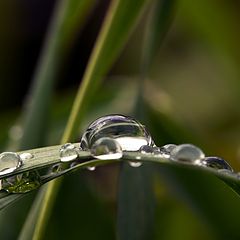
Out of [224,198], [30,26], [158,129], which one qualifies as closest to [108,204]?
[158,129]

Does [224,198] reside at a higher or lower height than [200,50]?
higher

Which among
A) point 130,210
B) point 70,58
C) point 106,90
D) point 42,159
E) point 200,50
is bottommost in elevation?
point 70,58

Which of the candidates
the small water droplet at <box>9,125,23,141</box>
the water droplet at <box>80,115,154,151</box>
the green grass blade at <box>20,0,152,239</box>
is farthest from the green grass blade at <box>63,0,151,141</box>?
the small water droplet at <box>9,125,23,141</box>

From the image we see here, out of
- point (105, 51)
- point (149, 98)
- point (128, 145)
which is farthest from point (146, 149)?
point (149, 98)

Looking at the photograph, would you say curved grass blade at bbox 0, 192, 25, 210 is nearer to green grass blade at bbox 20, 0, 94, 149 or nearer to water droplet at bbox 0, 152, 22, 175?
water droplet at bbox 0, 152, 22, 175

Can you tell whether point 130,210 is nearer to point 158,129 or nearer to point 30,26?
point 158,129

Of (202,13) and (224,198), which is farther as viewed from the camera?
(202,13)

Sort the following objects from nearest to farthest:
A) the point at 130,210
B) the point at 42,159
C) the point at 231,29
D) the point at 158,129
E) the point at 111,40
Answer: the point at 42,159, the point at 130,210, the point at 111,40, the point at 158,129, the point at 231,29
